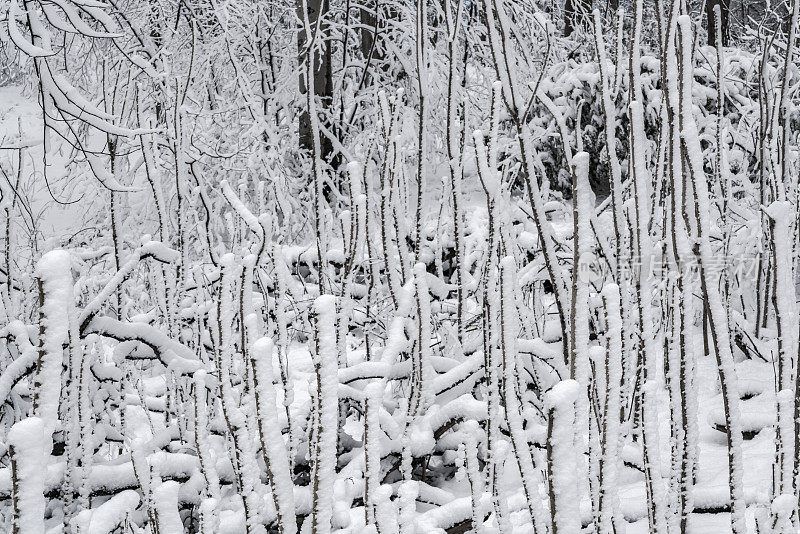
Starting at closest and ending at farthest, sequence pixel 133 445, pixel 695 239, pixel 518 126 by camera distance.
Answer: pixel 133 445 → pixel 695 239 → pixel 518 126

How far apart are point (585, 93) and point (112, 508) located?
6.69 meters

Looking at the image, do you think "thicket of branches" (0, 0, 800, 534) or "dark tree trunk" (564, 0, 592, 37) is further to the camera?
"dark tree trunk" (564, 0, 592, 37)

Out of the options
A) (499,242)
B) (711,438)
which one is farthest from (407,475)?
(711,438)

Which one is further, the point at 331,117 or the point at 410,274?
the point at 331,117

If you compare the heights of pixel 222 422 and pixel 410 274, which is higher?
pixel 410 274

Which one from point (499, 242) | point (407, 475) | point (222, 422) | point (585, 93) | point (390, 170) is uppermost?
point (585, 93)

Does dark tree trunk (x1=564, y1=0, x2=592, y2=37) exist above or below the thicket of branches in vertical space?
above

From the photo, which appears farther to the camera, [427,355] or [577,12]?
[577,12]

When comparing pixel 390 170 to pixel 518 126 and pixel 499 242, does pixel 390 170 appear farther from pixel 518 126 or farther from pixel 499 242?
pixel 499 242

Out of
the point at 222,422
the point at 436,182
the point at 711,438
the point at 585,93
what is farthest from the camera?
the point at 436,182

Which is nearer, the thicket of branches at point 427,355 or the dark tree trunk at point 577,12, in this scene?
the thicket of branches at point 427,355

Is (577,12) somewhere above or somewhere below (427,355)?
above

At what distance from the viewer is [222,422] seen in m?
1.77

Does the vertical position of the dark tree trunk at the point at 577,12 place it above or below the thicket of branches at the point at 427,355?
above
